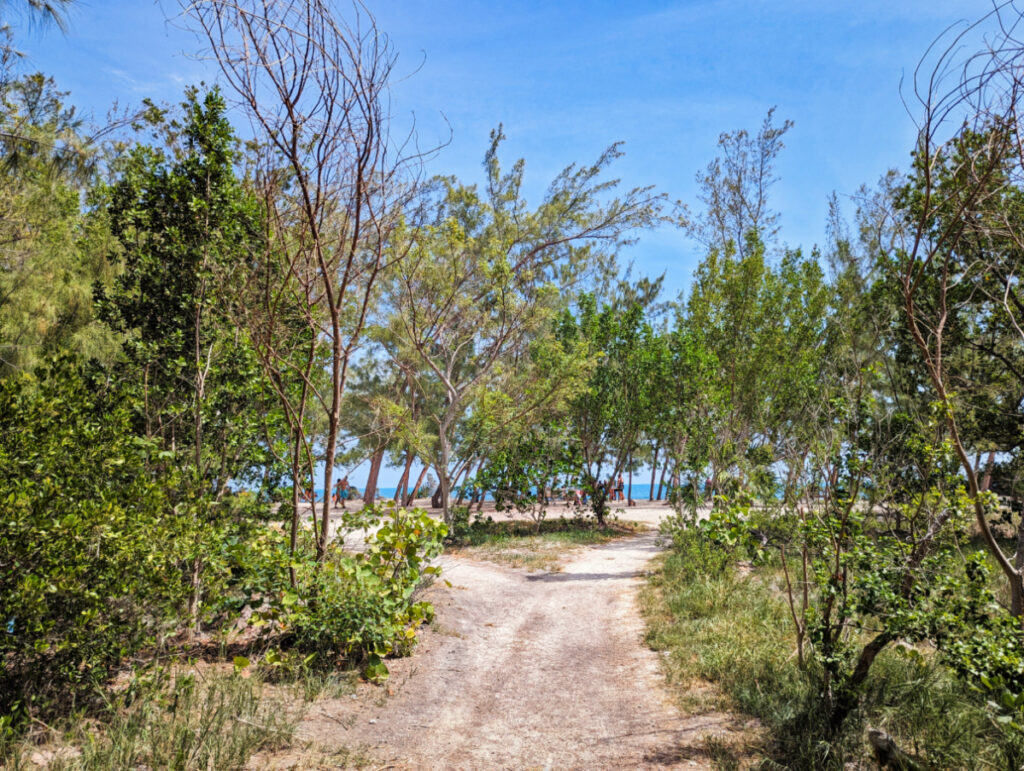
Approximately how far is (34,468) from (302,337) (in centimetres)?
296

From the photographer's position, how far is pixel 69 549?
3.51m

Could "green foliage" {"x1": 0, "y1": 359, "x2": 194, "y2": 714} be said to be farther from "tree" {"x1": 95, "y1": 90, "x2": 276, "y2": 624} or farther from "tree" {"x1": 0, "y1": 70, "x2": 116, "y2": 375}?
"tree" {"x1": 0, "y1": 70, "x2": 116, "y2": 375}

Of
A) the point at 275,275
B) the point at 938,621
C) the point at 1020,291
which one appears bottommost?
the point at 938,621

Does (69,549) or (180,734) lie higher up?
(69,549)

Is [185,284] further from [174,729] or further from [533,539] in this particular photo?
[533,539]

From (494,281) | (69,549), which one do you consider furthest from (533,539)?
(69,549)

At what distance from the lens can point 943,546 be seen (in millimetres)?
4344

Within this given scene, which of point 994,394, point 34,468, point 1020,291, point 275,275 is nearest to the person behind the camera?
point 34,468

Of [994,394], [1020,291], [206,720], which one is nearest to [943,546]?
[206,720]

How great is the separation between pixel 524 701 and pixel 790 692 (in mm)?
2078

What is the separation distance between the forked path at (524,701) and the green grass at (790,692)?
28 cm

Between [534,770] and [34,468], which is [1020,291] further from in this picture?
[34,468]

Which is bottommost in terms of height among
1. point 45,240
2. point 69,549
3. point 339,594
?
point 339,594

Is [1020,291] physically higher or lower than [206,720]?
higher
